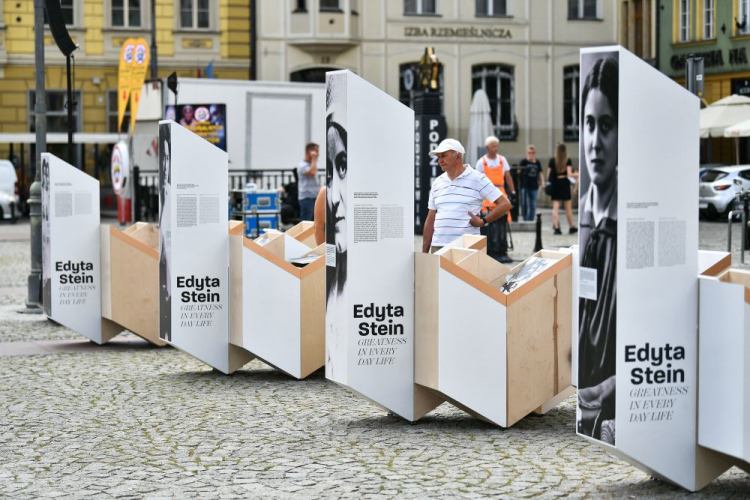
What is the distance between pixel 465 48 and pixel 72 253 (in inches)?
1393

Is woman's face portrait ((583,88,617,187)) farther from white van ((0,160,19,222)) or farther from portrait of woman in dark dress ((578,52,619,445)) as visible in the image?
white van ((0,160,19,222))

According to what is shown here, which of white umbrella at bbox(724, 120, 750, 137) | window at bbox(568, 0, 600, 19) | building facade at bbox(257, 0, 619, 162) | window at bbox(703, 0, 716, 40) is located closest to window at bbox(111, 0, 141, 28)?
building facade at bbox(257, 0, 619, 162)

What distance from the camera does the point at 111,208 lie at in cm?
4334

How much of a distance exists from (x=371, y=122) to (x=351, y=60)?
37614mm

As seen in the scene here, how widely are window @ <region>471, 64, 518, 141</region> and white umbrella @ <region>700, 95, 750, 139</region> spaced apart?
37.5 feet

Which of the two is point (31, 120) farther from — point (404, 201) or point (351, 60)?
point (404, 201)

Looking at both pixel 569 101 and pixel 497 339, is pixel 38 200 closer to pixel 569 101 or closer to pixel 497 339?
pixel 497 339

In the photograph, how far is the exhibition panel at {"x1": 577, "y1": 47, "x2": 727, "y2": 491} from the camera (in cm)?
640

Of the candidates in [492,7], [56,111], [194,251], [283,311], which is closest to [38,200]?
[194,251]

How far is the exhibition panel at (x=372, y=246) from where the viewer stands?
28.3ft

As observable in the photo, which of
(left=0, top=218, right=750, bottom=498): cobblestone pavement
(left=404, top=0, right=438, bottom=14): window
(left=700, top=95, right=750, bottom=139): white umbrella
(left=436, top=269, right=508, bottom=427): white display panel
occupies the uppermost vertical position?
(left=404, top=0, right=438, bottom=14): window

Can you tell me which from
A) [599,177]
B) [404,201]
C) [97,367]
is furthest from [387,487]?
[97,367]

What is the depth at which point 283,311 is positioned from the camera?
10.6 meters

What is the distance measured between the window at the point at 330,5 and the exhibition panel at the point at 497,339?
123 ft
